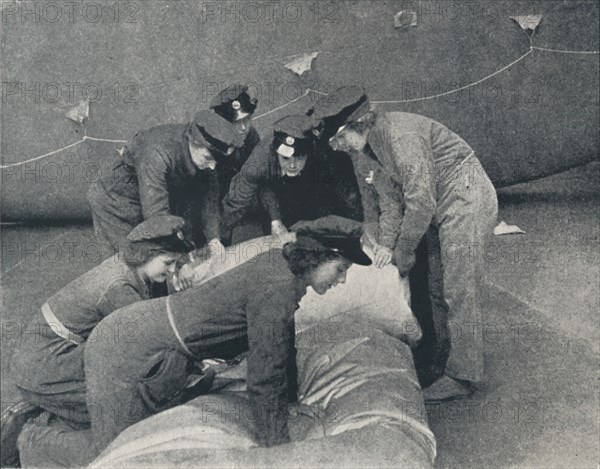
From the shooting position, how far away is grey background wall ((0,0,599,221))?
4902 millimetres

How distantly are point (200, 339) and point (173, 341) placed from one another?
123 mm

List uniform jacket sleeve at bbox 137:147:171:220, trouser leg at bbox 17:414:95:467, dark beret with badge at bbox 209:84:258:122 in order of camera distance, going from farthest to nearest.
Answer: dark beret with badge at bbox 209:84:258:122
uniform jacket sleeve at bbox 137:147:171:220
trouser leg at bbox 17:414:95:467

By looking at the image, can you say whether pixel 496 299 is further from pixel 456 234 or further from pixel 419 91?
pixel 419 91

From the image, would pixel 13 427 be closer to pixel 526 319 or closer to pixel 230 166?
pixel 230 166

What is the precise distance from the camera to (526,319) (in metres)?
4.66

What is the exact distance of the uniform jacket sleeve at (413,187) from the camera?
4.32 meters

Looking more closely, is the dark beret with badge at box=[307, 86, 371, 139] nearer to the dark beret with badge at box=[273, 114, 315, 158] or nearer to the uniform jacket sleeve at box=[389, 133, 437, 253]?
the dark beret with badge at box=[273, 114, 315, 158]

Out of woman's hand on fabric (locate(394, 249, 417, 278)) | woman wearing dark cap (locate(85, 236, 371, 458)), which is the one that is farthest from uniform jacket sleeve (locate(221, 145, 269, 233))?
woman's hand on fabric (locate(394, 249, 417, 278))

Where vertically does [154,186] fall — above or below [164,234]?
above

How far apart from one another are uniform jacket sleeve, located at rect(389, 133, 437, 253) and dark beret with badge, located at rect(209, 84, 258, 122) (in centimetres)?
84

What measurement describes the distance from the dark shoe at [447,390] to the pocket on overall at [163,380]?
4.26 ft

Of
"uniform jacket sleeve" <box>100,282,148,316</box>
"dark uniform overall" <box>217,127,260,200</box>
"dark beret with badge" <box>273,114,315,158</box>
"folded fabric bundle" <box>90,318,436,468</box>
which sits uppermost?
"dark beret with badge" <box>273,114,315,158</box>

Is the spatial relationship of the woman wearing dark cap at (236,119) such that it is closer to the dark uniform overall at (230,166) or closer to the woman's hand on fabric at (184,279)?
the dark uniform overall at (230,166)

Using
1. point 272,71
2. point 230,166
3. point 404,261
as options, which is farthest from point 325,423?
point 272,71
